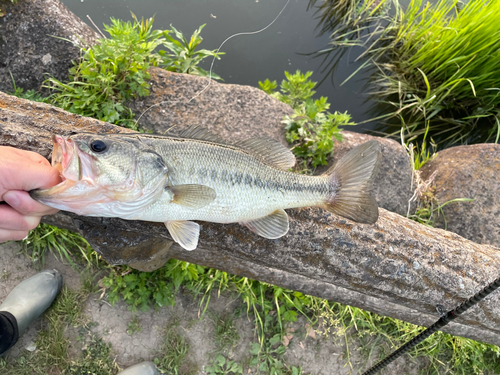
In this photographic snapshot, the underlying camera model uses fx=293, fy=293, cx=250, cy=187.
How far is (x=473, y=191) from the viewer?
3.90m

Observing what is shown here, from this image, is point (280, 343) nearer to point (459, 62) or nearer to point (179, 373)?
point (179, 373)

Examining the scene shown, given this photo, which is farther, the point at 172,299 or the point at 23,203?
the point at 172,299

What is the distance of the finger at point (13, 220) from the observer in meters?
1.61

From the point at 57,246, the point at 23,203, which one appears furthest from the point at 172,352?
the point at 23,203

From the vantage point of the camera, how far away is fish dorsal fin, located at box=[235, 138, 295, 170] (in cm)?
216

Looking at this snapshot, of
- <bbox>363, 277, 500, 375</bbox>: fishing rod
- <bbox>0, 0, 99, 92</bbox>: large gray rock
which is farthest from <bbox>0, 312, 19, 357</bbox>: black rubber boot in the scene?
<bbox>363, 277, 500, 375</bbox>: fishing rod

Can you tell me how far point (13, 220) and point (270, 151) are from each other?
1645 millimetres

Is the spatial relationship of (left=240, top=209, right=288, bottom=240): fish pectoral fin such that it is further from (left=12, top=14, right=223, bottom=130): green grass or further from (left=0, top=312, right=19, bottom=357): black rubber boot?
(left=0, top=312, right=19, bottom=357): black rubber boot

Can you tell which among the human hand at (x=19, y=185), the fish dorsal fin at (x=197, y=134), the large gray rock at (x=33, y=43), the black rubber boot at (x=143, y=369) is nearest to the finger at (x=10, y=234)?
the human hand at (x=19, y=185)

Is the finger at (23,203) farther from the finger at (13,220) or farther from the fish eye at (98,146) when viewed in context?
the fish eye at (98,146)

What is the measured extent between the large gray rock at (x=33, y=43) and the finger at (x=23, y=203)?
275 cm

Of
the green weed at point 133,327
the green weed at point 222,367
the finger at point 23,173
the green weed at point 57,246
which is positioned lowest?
the green weed at point 222,367

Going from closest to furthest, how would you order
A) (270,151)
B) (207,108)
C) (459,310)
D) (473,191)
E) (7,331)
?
(459,310), (270,151), (7,331), (207,108), (473,191)

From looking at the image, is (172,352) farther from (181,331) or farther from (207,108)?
(207,108)
